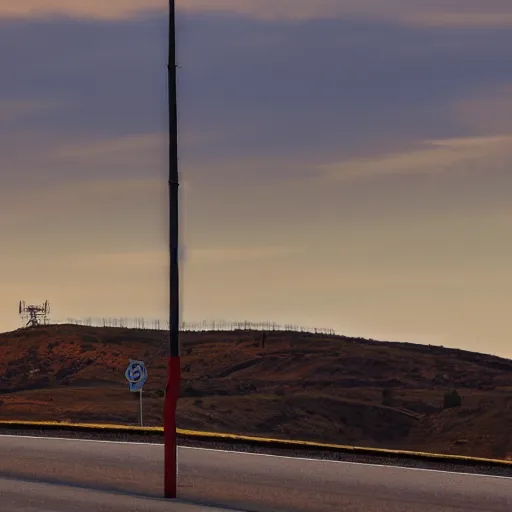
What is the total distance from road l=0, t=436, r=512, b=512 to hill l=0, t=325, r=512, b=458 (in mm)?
51642

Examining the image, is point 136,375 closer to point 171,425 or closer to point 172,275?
point 171,425

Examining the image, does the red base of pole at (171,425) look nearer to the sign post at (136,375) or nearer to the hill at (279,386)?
the sign post at (136,375)

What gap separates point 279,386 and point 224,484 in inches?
3652

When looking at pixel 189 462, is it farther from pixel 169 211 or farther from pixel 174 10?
pixel 174 10

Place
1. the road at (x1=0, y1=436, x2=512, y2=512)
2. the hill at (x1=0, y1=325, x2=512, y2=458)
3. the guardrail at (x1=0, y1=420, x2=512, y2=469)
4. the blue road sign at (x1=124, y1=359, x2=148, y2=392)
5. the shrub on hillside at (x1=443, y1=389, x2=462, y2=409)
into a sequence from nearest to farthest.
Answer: the road at (x1=0, y1=436, x2=512, y2=512) < the guardrail at (x1=0, y1=420, x2=512, y2=469) < the blue road sign at (x1=124, y1=359, x2=148, y2=392) < the hill at (x1=0, y1=325, x2=512, y2=458) < the shrub on hillside at (x1=443, y1=389, x2=462, y2=409)

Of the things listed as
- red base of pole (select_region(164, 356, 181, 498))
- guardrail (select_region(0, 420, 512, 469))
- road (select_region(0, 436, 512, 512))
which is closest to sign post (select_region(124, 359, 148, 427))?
guardrail (select_region(0, 420, 512, 469))

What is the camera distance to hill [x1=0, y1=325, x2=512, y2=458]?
274ft

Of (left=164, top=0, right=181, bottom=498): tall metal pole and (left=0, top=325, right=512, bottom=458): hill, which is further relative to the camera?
(left=0, top=325, right=512, bottom=458): hill

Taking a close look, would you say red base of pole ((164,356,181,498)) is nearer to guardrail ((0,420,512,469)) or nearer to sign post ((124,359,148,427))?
guardrail ((0,420,512,469))

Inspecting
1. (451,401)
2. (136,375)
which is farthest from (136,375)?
(451,401)

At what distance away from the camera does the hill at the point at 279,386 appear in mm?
83438

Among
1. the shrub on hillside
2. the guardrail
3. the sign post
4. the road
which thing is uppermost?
the shrub on hillside

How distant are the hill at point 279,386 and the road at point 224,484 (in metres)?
51.6

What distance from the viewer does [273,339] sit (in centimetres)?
13875
